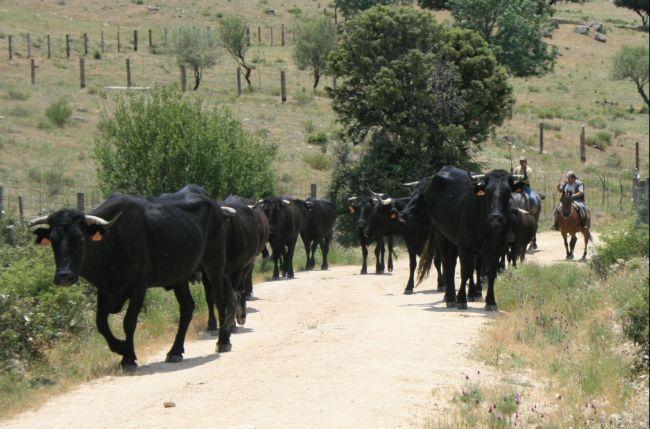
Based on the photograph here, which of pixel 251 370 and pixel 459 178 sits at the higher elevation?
pixel 459 178

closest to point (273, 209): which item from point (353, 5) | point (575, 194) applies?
point (575, 194)

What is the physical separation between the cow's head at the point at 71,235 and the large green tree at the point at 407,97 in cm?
2639

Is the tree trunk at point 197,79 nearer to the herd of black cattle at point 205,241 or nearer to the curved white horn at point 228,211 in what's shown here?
the herd of black cattle at point 205,241

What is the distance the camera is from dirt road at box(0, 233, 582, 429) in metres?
10.5

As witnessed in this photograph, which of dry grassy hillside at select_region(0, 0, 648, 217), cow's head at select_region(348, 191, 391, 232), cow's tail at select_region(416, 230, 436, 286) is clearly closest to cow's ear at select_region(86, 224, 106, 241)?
cow's tail at select_region(416, 230, 436, 286)

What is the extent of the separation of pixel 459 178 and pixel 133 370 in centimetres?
824

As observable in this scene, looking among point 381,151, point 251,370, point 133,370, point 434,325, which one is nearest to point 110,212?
point 133,370

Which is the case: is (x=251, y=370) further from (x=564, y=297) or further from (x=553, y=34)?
(x=553, y=34)

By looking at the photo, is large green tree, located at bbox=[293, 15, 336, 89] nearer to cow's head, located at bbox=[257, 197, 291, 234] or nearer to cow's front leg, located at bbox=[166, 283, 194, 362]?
cow's head, located at bbox=[257, 197, 291, 234]

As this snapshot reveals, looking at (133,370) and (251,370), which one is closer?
(251,370)

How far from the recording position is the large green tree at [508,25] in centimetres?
7006

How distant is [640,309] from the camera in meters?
13.1

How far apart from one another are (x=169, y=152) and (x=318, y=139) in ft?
69.8

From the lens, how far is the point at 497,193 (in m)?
18.3
